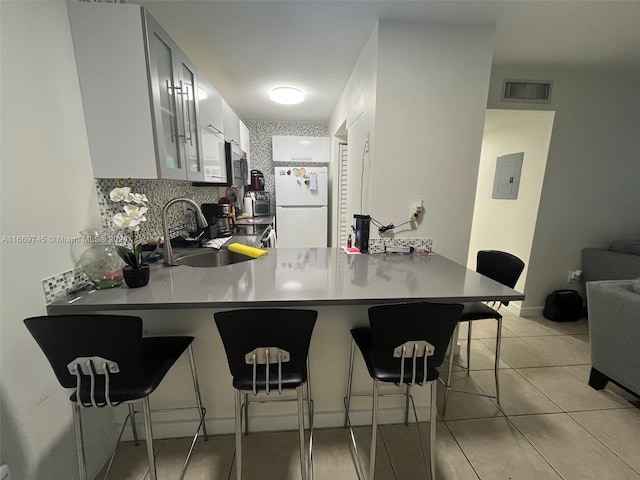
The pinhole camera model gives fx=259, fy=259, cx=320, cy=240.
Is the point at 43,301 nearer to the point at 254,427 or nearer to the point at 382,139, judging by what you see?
the point at 254,427

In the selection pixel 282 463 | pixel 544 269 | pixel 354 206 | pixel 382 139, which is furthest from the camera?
pixel 544 269

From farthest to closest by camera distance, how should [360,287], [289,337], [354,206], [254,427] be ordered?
[354,206] < [254,427] < [360,287] < [289,337]

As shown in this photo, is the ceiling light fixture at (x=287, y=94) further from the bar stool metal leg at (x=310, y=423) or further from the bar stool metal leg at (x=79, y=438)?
the bar stool metal leg at (x=79, y=438)

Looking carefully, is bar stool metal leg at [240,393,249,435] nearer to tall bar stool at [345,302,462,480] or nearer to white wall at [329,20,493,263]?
tall bar stool at [345,302,462,480]

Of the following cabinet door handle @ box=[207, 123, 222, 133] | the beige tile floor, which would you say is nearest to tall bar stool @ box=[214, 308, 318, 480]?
the beige tile floor

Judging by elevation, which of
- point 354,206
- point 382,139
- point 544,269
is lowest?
point 544,269

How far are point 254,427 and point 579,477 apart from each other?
1690 millimetres

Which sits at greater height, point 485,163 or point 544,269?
point 485,163

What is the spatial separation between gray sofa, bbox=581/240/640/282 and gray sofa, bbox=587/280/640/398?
935mm

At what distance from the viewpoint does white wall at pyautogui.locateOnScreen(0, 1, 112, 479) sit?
90 cm

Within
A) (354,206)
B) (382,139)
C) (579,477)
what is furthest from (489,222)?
(579,477)

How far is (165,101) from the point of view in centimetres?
141

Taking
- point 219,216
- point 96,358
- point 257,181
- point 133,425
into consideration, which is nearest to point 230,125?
point 219,216

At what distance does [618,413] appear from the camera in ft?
5.40
